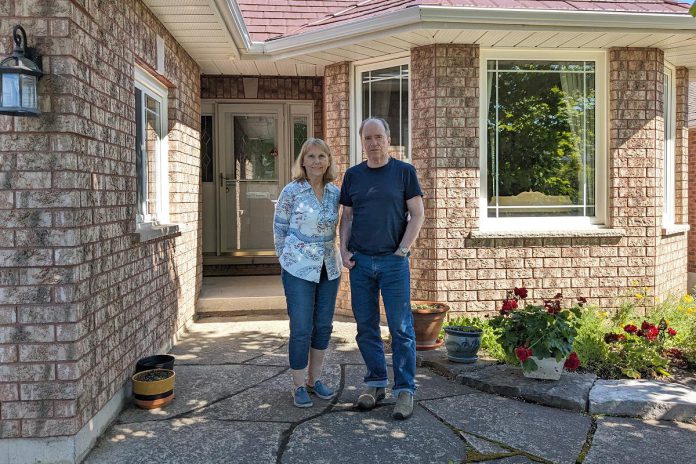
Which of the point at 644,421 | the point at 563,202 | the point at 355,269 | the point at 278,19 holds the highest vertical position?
the point at 278,19

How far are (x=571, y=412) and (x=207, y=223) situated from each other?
5.89 metres

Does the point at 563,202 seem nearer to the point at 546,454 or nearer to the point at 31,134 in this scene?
the point at 546,454

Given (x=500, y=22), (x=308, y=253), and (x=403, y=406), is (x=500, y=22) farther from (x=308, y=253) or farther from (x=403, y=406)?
(x=403, y=406)

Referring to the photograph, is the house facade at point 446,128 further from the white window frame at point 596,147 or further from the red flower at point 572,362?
the red flower at point 572,362

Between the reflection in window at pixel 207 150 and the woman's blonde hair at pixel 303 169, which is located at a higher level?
the reflection in window at pixel 207 150

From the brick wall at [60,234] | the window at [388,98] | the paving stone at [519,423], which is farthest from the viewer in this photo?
the window at [388,98]

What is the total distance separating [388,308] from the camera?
405 centimetres

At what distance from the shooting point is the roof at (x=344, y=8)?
5855 mm

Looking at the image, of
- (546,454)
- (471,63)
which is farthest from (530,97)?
(546,454)

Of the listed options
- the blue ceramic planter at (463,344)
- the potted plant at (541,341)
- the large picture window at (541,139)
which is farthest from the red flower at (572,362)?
the large picture window at (541,139)

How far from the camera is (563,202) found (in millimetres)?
6770

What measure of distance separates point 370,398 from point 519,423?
0.95 metres

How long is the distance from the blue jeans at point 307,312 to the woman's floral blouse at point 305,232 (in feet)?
0.23

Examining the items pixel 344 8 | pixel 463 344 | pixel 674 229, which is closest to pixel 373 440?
pixel 463 344
